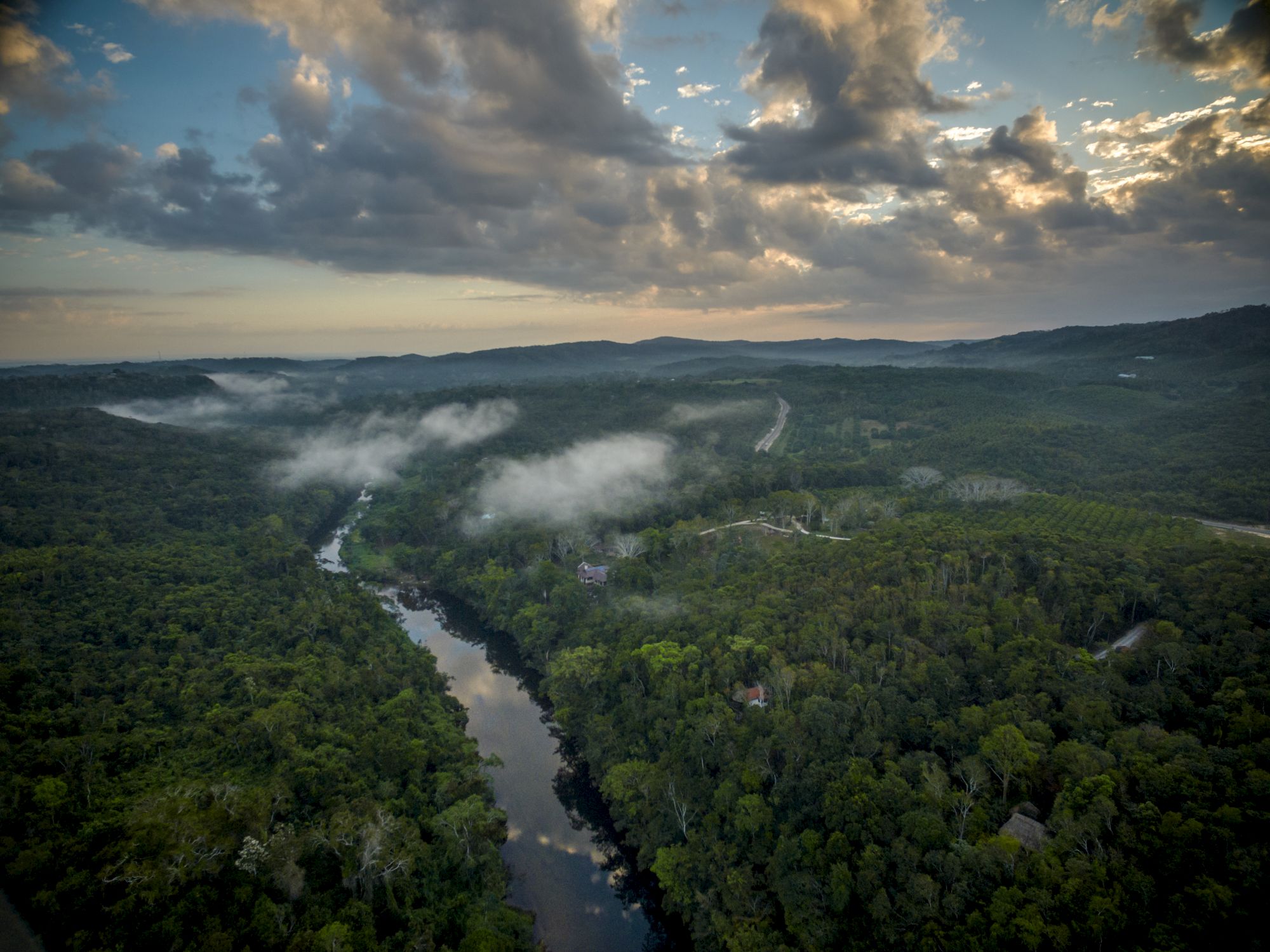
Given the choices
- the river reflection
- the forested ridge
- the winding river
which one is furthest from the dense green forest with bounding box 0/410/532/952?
the forested ridge

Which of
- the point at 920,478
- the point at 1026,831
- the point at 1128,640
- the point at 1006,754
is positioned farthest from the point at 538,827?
the point at 920,478

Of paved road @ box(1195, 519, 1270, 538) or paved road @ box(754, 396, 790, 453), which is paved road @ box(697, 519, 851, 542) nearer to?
paved road @ box(1195, 519, 1270, 538)

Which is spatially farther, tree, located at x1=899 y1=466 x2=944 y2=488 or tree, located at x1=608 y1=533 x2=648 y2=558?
tree, located at x1=899 y1=466 x2=944 y2=488

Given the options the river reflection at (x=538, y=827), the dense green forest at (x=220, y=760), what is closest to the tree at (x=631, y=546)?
the river reflection at (x=538, y=827)

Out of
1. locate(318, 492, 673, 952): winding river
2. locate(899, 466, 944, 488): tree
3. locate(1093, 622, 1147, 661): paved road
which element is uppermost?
locate(899, 466, 944, 488): tree

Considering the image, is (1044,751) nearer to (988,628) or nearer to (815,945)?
(988,628)

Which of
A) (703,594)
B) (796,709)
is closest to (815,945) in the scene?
(796,709)
